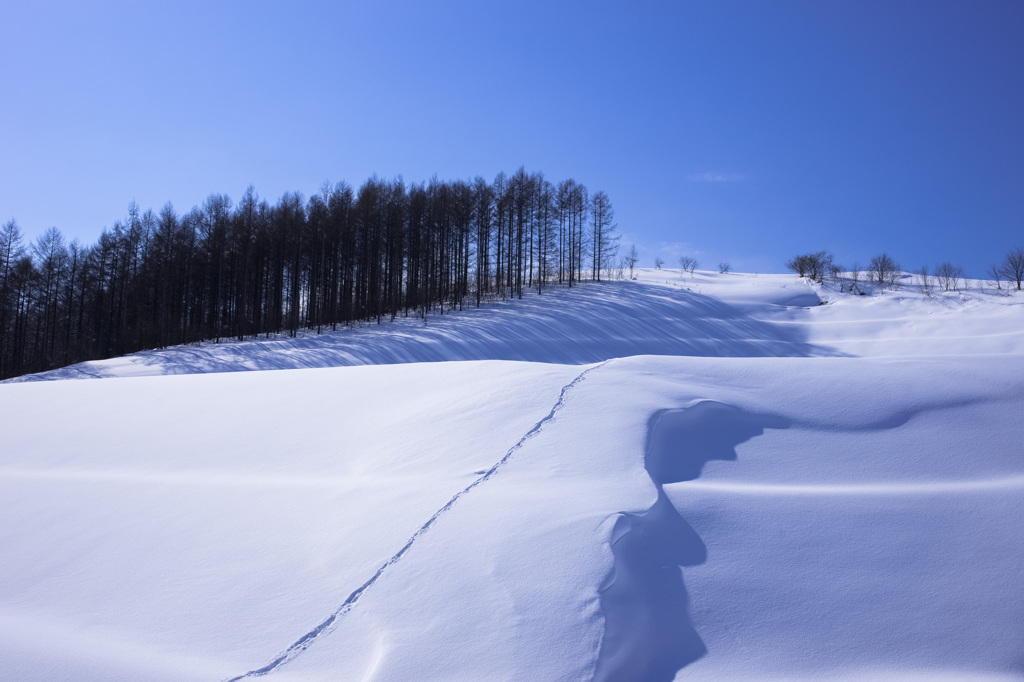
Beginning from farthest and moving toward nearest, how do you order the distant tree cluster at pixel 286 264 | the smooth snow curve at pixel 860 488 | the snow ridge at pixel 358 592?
the distant tree cluster at pixel 286 264 < the smooth snow curve at pixel 860 488 < the snow ridge at pixel 358 592

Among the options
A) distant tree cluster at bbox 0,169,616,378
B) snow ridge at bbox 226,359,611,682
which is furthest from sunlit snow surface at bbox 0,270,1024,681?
distant tree cluster at bbox 0,169,616,378

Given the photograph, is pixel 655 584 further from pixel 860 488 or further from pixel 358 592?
pixel 860 488

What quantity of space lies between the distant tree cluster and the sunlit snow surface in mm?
24521

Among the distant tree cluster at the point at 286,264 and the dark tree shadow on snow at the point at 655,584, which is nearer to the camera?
the dark tree shadow on snow at the point at 655,584

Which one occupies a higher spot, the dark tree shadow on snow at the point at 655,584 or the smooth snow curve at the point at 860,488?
the smooth snow curve at the point at 860,488

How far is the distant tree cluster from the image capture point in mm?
30234

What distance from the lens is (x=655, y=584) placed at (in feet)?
9.89

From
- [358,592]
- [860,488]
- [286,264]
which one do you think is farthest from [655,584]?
[286,264]

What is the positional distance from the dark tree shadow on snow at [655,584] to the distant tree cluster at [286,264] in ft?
85.5

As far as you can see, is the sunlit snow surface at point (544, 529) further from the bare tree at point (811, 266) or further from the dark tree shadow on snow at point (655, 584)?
the bare tree at point (811, 266)

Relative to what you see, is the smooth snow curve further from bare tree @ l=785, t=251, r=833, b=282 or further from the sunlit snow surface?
bare tree @ l=785, t=251, r=833, b=282

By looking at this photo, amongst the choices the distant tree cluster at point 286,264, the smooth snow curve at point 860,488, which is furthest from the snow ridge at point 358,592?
the distant tree cluster at point 286,264

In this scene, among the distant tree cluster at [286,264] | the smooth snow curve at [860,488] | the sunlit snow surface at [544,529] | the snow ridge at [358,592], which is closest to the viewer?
the snow ridge at [358,592]

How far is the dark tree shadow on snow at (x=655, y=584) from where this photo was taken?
2.62m
